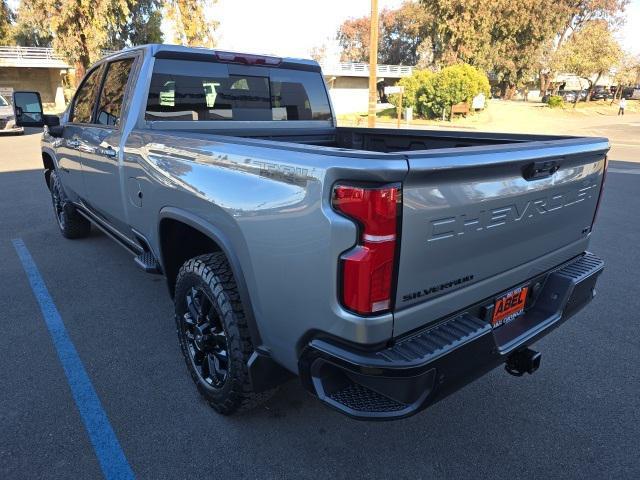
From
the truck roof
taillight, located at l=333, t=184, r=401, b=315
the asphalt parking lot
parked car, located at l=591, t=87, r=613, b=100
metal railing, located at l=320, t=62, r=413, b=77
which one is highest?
metal railing, located at l=320, t=62, r=413, b=77

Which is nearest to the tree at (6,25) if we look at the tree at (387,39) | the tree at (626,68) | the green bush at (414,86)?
the green bush at (414,86)

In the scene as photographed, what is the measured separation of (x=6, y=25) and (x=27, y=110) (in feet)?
173

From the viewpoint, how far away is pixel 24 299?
4.12 meters

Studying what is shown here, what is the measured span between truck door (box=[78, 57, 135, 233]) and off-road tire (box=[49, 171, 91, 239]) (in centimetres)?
134

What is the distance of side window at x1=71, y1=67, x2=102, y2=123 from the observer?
4.22 metres

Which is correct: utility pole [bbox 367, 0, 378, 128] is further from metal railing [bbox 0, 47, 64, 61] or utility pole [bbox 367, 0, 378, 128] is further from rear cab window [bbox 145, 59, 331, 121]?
metal railing [bbox 0, 47, 64, 61]

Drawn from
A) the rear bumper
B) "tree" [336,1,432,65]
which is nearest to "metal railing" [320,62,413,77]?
"tree" [336,1,432,65]

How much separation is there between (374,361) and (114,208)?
2.83 meters

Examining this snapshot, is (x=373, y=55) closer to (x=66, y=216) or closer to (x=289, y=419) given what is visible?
(x=66, y=216)

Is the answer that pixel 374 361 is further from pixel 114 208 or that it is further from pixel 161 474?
pixel 114 208

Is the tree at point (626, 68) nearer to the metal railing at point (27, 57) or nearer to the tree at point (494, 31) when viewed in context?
the tree at point (494, 31)

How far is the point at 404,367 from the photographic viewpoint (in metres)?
1.67

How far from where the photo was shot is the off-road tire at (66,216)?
5.40 meters

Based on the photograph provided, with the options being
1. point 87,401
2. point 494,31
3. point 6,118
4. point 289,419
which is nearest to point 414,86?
point 494,31
